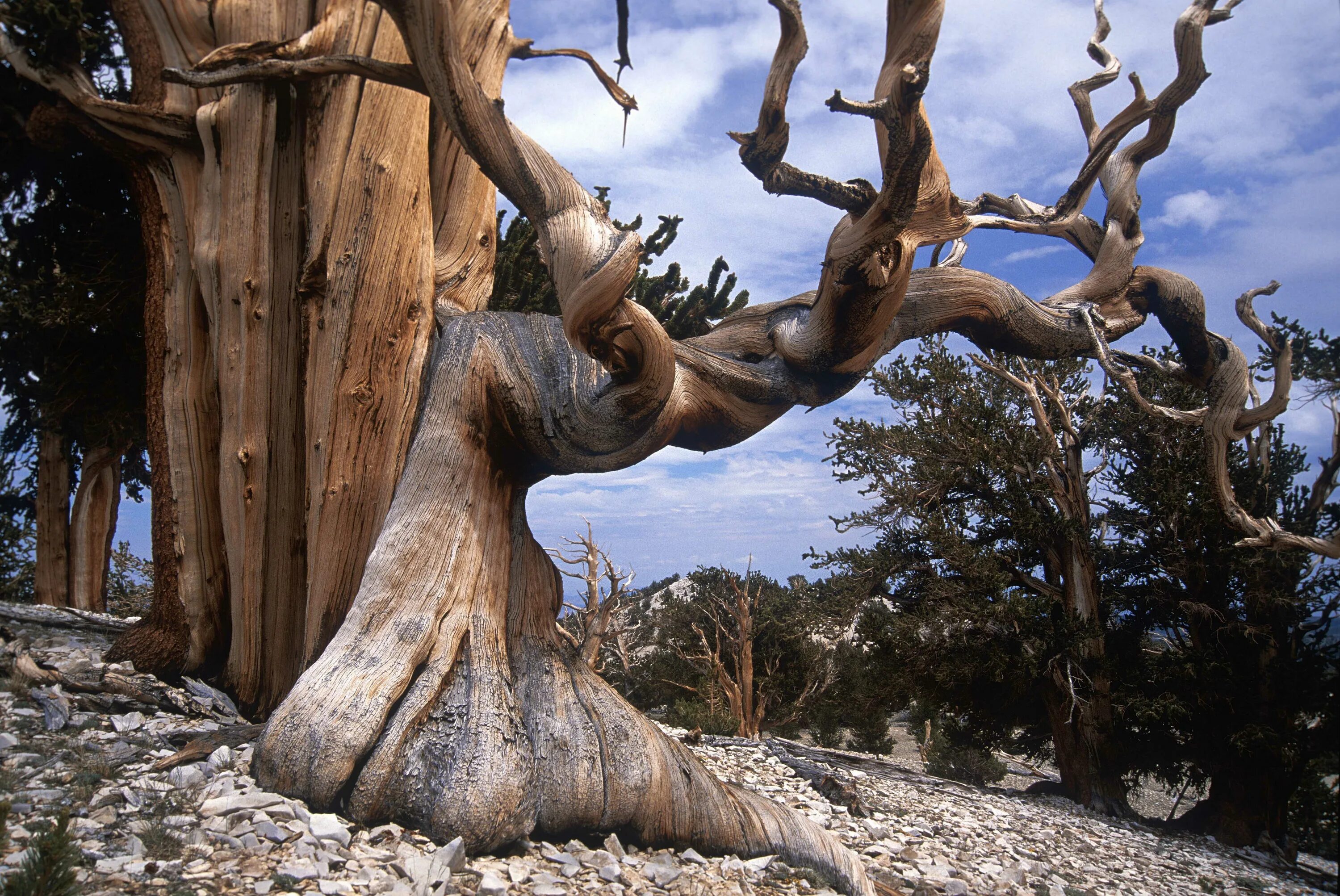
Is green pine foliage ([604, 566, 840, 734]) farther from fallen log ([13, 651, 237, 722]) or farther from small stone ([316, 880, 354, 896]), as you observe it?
small stone ([316, 880, 354, 896])

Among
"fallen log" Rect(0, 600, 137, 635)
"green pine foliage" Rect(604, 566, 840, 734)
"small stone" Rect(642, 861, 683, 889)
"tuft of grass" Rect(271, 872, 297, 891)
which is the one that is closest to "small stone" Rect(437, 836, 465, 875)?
"tuft of grass" Rect(271, 872, 297, 891)

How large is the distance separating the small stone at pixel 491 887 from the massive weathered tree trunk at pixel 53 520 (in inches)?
348

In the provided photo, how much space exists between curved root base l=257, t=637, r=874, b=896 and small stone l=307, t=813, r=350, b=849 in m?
0.15

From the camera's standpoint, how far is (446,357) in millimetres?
4059

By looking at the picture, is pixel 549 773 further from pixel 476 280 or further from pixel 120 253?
pixel 120 253

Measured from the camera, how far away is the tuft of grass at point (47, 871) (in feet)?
6.19

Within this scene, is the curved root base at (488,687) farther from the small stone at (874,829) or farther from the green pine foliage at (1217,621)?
the green pine foliage at (1217,621)

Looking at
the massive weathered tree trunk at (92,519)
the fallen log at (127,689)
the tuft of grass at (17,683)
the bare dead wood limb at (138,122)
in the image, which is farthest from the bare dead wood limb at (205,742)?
the massive weathered tree trunk at (92,519)

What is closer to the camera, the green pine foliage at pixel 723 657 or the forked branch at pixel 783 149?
the forked branch at pixel 783 149

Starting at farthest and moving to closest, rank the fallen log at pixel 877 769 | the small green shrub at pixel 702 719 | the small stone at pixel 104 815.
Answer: the small green shrub at pixel 702 719 < the fallen log at pixel 877 769 < the small stone at pixel 104 815

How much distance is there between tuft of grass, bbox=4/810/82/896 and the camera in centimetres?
189

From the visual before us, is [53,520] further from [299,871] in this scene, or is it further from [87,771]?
[299,871]

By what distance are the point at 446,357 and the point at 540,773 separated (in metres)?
1.97

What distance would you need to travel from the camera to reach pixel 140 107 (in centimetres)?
498
